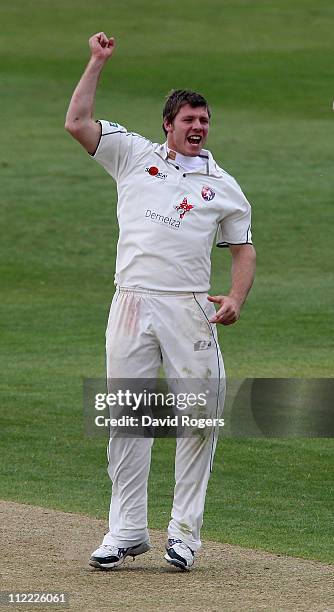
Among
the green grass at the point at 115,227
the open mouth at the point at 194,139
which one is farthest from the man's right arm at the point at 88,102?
the green grass at the point at 115,227

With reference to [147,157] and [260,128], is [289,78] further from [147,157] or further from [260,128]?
[147,157]

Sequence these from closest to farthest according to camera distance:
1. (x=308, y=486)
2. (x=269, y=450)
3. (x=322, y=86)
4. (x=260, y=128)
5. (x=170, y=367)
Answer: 1. (x=170, y=367)
2. (x=308, y=486)
3. (x=269, y=450)
4. (x=260, y=128)
5. (x=322, y=86)

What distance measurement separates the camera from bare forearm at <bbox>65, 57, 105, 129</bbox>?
7.01 meters

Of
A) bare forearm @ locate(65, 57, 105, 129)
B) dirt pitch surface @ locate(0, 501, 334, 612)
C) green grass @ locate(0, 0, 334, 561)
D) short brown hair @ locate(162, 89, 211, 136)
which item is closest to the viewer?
dirt pitch surface @ locate(0, 501, 334, 612)

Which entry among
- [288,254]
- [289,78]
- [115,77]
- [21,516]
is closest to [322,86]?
[289,78]

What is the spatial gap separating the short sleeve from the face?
0.86ft

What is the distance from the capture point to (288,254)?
21.9 m

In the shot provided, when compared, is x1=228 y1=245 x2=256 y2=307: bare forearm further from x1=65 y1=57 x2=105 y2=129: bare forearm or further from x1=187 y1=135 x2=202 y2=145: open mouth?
x1=65 y1=57 x2=105 y2=129: bare forearm

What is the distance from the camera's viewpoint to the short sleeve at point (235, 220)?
7.19m

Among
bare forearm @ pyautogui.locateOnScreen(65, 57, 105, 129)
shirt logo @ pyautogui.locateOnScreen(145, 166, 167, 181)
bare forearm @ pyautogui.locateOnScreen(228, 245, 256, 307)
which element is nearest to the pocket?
bare forearm @ pyautogui.locateOnScreen(228, 245, 256, 307)

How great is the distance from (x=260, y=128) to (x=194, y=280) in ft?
86.1

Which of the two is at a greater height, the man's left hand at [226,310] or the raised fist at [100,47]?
the raised fist at [100,47]

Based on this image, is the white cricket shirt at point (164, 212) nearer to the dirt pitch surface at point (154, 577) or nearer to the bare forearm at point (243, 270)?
the bare forearm at point (243, 270)

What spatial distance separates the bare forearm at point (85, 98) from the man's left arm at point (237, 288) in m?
0.97
